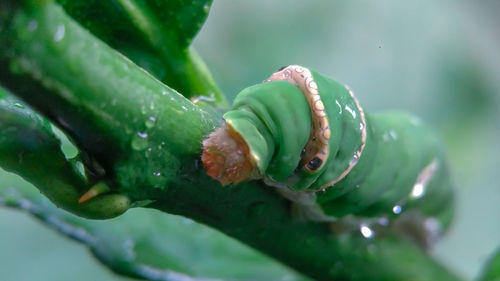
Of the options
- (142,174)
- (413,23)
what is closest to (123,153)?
(142,174)

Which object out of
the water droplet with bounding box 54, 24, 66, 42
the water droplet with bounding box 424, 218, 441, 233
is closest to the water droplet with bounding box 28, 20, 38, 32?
the water droplet with bounding box 54, 24, 66, 42

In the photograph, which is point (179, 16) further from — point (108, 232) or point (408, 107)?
point (408, 107)

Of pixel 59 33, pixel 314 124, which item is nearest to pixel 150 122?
pixel 59 33

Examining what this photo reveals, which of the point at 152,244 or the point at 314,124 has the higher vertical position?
the point at 314,124

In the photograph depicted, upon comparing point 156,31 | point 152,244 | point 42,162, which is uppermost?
point 156,31

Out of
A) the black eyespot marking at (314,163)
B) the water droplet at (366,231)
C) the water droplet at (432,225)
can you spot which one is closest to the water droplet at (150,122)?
the black eyespot marking at (314,163)

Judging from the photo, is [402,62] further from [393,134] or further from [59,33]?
[59,33]

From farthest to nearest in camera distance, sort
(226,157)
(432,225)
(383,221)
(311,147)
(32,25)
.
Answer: (432,225), (383,221), (311,147), (226,157), (32,25)

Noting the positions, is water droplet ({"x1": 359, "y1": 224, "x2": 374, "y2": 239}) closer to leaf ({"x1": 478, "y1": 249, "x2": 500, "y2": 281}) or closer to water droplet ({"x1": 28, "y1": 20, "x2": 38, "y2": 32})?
leaf ({"x1": 478, "y1": 249, "x2": 500, "y2": 281})
